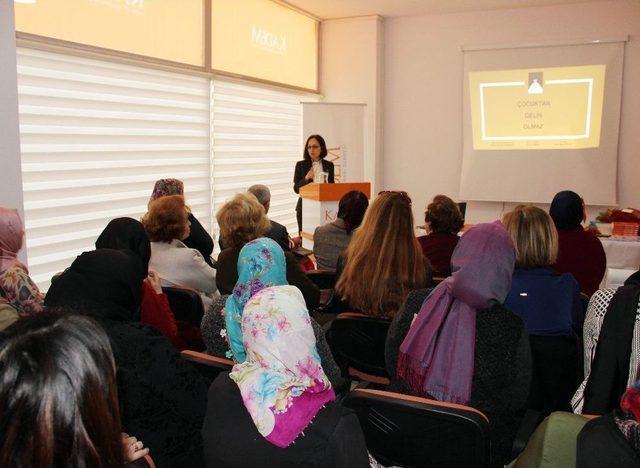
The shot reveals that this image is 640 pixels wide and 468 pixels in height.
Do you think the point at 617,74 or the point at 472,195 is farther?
the point at 472,195

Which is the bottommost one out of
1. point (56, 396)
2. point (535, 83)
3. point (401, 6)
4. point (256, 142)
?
point (56, 396)

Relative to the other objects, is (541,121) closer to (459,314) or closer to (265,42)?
(265,42)

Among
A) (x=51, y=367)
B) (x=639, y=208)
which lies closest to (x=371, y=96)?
(x=639, y=208)

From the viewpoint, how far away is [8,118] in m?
3.62

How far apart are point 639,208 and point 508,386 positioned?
6162mm

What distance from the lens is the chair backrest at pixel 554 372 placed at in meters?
2.50

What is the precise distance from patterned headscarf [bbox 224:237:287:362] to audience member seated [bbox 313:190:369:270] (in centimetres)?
164

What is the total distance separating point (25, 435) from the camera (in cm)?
80

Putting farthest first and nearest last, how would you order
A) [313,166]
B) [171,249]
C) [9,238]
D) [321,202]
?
1. [313,166]
2. [321,202]
3. [171,249]
4. [9,238]

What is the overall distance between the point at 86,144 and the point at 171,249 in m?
2.01

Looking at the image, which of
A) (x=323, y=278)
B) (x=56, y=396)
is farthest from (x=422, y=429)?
(x=323, y=278)

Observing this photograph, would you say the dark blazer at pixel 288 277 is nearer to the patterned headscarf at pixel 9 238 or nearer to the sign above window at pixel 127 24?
the patterned headscarf at pixel 9 238

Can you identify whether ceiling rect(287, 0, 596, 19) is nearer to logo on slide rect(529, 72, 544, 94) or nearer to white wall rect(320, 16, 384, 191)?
white wall rect(320, 16, 384, 191)

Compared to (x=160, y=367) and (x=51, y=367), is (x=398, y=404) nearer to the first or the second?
(x=160, y=367)
